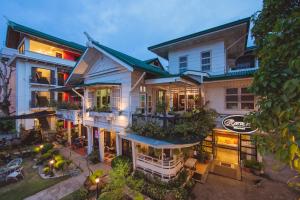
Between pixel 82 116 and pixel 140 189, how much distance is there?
8686 millimetres

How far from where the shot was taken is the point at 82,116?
1362 centimetres

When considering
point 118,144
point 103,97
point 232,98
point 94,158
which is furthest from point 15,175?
point 232,98

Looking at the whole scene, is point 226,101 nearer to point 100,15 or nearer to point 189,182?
point 189,182

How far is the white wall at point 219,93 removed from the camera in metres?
9.73

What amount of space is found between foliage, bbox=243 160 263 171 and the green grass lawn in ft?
42.0

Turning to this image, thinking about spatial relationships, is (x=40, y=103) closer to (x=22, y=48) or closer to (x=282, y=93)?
(x=22, y=48)

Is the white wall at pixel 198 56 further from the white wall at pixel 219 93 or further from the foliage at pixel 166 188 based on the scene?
the foliage at pixel 166 188

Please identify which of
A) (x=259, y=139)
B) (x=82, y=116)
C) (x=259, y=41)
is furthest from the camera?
(x=82, y=116)

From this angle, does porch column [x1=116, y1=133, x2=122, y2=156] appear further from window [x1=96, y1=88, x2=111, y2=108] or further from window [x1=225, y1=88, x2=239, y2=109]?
window [x1=225, y1=88, x2=239, y2=109]

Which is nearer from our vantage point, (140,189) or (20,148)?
(140,189)

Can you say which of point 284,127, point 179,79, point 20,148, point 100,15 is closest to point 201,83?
point 179,79

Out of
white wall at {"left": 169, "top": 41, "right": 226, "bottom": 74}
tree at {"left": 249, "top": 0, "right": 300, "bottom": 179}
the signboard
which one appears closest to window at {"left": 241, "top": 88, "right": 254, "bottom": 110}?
the signboard

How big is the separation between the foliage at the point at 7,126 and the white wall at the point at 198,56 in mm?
20883

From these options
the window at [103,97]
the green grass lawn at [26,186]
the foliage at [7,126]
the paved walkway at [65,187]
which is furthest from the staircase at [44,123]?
the window at [103,97]
